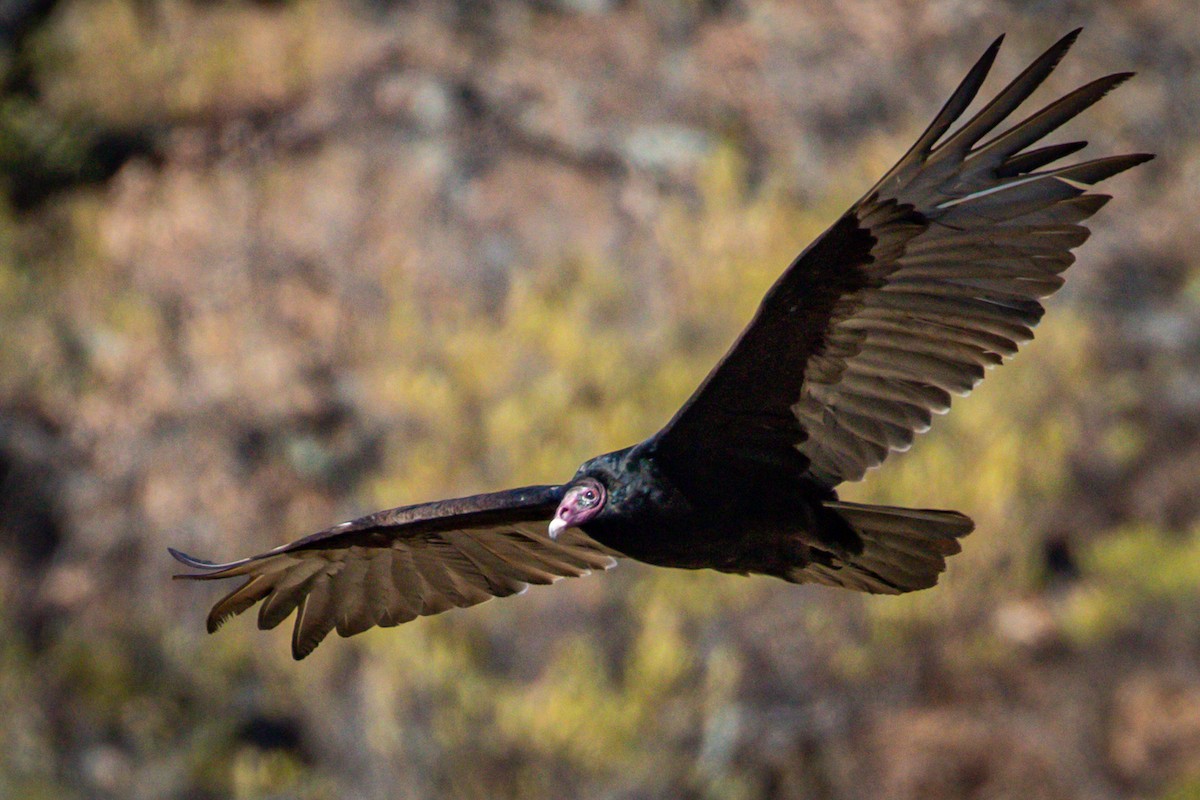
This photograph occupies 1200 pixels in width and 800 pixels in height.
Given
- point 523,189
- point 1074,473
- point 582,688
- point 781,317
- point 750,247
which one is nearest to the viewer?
point 781,317

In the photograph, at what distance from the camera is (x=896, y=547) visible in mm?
4109

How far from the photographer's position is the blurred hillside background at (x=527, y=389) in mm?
9570

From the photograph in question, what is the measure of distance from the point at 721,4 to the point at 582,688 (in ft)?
26.5

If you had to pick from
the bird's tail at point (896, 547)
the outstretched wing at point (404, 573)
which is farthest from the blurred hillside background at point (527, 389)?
the bird's tail at point (896, 547)

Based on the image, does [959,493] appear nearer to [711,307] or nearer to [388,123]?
[711,307]

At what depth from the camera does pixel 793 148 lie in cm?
1399

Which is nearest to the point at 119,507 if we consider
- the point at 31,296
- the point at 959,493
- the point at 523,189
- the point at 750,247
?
the point at 31,296

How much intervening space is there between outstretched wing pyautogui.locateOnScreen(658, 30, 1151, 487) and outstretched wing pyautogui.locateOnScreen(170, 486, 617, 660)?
0.84m

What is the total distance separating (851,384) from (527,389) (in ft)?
23.4

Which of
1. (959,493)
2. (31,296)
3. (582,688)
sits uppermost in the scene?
(31,296)

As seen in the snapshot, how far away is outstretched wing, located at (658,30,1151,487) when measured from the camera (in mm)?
3660

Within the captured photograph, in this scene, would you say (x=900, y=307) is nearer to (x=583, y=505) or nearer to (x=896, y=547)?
(x=896, y=547)

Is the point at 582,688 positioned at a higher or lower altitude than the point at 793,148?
lower

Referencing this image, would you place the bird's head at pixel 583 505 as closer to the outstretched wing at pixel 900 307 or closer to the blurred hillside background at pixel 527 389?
the outstretched wing at pixel 900 307
